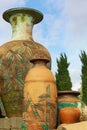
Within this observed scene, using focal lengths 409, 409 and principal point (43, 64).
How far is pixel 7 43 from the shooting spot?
12.4m

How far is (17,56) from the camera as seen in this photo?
11.6 metres

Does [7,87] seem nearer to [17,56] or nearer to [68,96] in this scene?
[17,56]

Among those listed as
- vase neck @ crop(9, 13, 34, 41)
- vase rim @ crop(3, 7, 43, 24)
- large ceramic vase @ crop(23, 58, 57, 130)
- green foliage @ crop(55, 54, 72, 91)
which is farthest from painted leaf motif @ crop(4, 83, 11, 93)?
green foliage @ crop(55, 54, 72, 91)

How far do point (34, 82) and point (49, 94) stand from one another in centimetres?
48

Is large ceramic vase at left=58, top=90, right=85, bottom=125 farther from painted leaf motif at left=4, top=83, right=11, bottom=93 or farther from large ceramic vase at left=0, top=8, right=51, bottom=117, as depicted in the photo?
painted leaf motif at left=4, top=83, right=11, bottom=93

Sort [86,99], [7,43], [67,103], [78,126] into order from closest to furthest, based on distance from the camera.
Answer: [78,126] → [67,103] → [7,43] → [86,99]

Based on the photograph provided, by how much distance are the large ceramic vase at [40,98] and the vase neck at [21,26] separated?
2697 millimetres

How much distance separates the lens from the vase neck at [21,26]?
12672 millimetres

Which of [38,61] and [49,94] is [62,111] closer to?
[49,94]

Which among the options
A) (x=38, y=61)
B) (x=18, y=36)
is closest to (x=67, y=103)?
(x=38, y=61)

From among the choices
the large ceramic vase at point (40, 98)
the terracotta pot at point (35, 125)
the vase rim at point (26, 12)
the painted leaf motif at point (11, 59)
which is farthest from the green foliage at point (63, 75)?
the terracotta pot at point (35, 125)

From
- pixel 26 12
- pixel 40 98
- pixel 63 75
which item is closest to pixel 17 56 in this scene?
pixel 26 12

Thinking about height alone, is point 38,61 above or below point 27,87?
above

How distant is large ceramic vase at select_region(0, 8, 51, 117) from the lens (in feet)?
37.2
